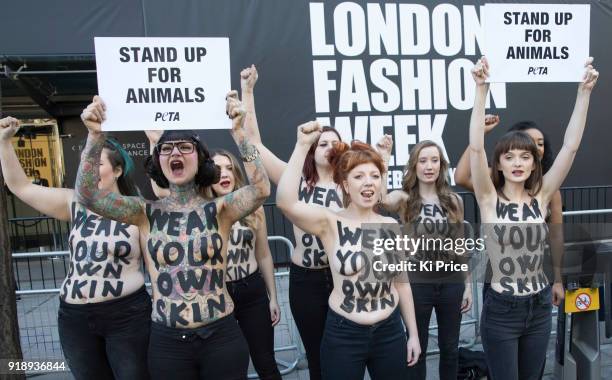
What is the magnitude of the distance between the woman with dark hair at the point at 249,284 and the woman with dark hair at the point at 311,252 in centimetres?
22

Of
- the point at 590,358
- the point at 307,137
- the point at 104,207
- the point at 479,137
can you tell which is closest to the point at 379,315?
the point at 307,137

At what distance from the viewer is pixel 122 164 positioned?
8.59ft

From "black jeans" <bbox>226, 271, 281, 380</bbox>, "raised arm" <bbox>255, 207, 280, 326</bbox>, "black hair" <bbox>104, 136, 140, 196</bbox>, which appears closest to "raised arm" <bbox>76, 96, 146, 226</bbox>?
"black hair" <bbox>104, 136, 140, 196</bbox>

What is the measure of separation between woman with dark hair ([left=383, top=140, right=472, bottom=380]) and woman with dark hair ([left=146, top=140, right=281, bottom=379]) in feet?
3.18

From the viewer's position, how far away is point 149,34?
607 cm

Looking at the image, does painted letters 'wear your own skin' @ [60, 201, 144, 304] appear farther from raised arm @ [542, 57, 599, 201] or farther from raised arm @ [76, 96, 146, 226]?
raised arm @ [542, 57, 599, 201]

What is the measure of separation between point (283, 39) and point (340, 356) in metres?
5.34

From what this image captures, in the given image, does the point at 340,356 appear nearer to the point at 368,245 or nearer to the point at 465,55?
the point at 368,245

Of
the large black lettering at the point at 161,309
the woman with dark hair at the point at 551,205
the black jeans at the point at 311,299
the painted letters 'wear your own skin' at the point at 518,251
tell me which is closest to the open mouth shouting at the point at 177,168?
the large black lettering at the point at 161,309

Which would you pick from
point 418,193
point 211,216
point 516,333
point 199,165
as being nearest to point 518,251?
point 516,333

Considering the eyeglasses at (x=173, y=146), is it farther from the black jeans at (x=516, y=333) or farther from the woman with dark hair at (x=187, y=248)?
the black jeans at (x=516, y=333)

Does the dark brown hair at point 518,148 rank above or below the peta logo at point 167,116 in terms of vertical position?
below

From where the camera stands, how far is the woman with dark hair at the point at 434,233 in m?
2.97

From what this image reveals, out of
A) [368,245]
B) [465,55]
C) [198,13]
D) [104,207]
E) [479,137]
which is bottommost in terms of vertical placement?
[368,245]
